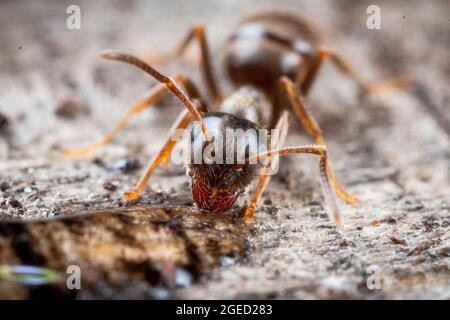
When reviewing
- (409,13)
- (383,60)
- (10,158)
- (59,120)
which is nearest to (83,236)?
(10,158)

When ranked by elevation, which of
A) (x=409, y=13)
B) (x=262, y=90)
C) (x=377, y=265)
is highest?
(x=409, y=13)

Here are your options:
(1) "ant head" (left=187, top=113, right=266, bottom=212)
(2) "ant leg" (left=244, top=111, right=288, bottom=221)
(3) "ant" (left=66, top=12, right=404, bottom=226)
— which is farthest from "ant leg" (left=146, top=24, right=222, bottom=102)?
(1) "ant head" (left=187, top=113, right=266, bottom=212)

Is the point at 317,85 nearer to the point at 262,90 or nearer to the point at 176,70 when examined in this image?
the point at 262,90

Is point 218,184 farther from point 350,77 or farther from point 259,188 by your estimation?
point 350,77

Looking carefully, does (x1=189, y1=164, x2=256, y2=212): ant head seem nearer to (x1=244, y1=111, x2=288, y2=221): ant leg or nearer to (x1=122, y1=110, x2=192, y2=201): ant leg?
(x1=244, y1=111, x2=288, y2=221): ant leg

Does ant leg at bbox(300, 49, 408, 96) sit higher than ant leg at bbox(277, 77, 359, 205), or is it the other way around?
ant leg at bbox(300, 49, 408, 96)

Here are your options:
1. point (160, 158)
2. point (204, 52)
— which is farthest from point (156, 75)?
point (204, 52)

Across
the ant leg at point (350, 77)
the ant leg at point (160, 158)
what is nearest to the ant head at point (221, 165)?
the ant leg at point (160, 158)

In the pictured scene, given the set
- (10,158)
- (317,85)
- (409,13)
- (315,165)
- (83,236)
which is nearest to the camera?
(83,236)
